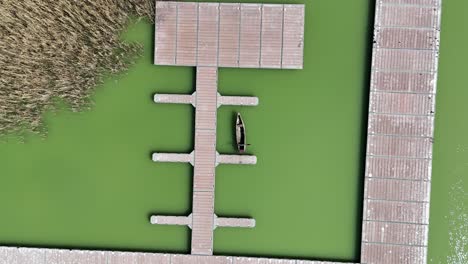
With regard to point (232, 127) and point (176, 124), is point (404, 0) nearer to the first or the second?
point (232, 127)

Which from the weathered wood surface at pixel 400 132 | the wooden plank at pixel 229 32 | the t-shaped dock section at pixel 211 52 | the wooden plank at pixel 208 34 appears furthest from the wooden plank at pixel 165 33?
the weathered wood surface at pixel 400 132

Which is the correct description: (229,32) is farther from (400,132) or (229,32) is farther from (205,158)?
(400,132)

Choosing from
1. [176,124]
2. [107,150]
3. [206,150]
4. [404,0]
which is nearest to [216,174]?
[206,150]

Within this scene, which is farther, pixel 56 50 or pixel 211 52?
pixel 211 52

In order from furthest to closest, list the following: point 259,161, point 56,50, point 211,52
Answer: point 259,161 → point 211,52 → point 56,50

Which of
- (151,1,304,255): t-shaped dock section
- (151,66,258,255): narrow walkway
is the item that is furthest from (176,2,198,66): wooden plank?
(151,66,258,255): narrow walkway

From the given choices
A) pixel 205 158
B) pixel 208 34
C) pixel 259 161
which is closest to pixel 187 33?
pixel 208 34

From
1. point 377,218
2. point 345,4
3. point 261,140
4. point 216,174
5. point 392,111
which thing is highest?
point 345,4
